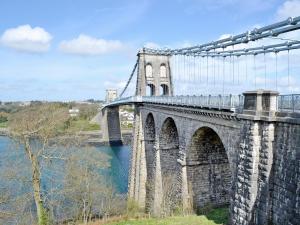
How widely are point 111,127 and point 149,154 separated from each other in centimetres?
3782

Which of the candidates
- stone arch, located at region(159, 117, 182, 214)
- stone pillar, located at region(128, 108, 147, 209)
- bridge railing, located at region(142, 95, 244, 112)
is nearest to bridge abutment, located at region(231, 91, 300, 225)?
bridge railing, located at region(142, 95, 244, 112)

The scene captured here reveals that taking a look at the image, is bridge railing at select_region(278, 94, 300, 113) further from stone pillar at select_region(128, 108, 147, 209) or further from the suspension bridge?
stone pillar at select_region(128, 108, 147, 209)

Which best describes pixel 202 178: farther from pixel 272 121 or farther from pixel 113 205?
pixel 272 121

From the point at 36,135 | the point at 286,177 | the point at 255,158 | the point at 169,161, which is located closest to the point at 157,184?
the point at 169,161

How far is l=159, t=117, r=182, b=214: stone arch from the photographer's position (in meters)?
21.7

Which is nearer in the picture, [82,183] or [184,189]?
[184,189]

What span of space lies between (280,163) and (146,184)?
1881 cm

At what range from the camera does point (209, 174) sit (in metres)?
19.4

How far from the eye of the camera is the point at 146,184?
2825cm

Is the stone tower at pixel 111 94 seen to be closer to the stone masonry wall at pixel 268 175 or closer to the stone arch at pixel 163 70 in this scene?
the stone arch at pixel 163 70

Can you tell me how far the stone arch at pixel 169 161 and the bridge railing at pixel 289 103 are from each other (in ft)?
37.6

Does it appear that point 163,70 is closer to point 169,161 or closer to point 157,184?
point 169,161

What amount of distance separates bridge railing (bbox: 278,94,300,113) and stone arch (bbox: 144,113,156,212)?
16.7 metres

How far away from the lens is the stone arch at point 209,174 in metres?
18.9
